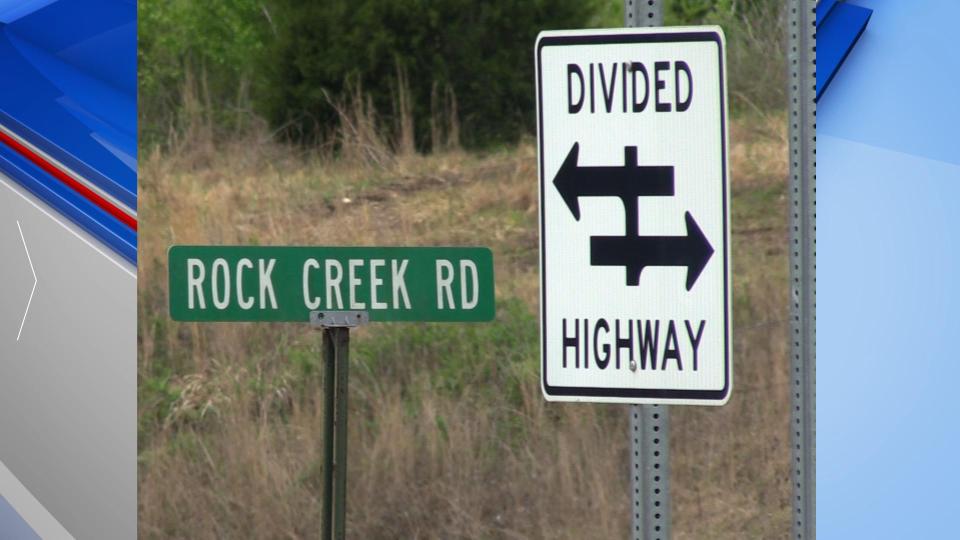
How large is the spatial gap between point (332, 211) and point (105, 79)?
1338mm

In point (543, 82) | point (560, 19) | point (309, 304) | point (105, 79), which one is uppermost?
point (560, 19)

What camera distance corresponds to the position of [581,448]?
4.91 m

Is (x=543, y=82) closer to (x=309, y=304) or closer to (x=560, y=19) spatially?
(x=309, y=304)

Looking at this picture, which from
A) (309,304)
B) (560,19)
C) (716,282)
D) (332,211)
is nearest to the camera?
(716,282)

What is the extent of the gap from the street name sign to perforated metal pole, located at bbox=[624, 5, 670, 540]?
0.05 meters

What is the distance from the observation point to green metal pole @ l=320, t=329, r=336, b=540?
246cm

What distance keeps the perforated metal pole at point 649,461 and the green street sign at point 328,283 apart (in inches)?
27.1

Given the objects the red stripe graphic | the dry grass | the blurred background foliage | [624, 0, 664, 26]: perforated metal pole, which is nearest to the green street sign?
[624, 0, 664, 26]: perforated metal pole

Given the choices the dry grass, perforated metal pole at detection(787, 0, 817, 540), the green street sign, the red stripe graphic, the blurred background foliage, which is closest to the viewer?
perforated metal pole at detection(787, 0, 817, 540)

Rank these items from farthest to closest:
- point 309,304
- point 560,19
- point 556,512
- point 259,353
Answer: point 560,19 < point 259,353 < point 556,512 < point 309,304

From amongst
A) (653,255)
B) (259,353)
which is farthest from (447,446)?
(653,255)
